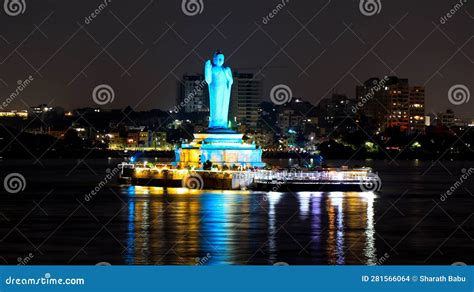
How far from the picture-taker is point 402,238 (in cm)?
3033

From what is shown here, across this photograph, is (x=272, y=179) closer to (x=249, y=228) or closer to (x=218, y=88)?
(x=218, y=88)

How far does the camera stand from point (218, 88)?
57.5 metres

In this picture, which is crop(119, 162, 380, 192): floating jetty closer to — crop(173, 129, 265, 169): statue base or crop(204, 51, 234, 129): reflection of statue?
crop(173, 129, 265, 169): statue base

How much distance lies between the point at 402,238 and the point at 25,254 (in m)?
10.8

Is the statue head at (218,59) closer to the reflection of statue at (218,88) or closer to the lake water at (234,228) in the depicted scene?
the reflection of statue at (218,88)

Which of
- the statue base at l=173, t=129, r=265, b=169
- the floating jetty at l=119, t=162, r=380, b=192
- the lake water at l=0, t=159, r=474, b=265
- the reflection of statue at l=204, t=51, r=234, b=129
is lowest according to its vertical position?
the lake water at l=0, t=159, r=474, b=265

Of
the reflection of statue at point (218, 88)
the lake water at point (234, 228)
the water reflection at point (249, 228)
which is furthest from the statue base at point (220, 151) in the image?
the water reflection at point (249, 228)

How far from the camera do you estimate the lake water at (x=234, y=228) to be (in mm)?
25516

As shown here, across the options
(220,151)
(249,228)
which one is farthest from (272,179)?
(249,228)

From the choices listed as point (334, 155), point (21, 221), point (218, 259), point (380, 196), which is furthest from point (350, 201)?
point (334, 155)

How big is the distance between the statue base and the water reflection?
225 inches

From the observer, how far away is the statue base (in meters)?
54.3

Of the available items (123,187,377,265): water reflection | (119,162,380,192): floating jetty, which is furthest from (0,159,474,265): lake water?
(119,162,380,192): floating jetty

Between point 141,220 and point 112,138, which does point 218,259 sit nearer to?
point 141,220
